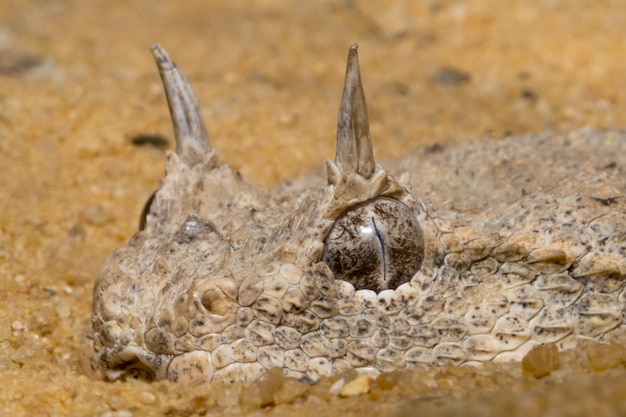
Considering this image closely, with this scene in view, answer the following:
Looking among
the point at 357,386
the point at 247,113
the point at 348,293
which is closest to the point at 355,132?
the point at 348,293

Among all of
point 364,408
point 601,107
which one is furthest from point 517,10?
point 364,408

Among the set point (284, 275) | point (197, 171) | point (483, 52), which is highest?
point (483, 52)

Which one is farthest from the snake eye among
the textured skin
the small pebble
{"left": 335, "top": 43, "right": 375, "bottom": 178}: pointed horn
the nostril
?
the nostril

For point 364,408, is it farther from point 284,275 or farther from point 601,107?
point 601,107

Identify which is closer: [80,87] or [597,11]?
[80,87]

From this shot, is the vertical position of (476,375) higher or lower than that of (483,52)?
lower

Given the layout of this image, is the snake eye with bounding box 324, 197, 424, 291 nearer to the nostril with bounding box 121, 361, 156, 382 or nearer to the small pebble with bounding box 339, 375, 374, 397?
the small pebble with bounding box 339, 375, 374, 397

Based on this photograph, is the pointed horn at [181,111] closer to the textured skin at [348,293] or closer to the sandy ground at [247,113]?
the textured skin at [348,293]
